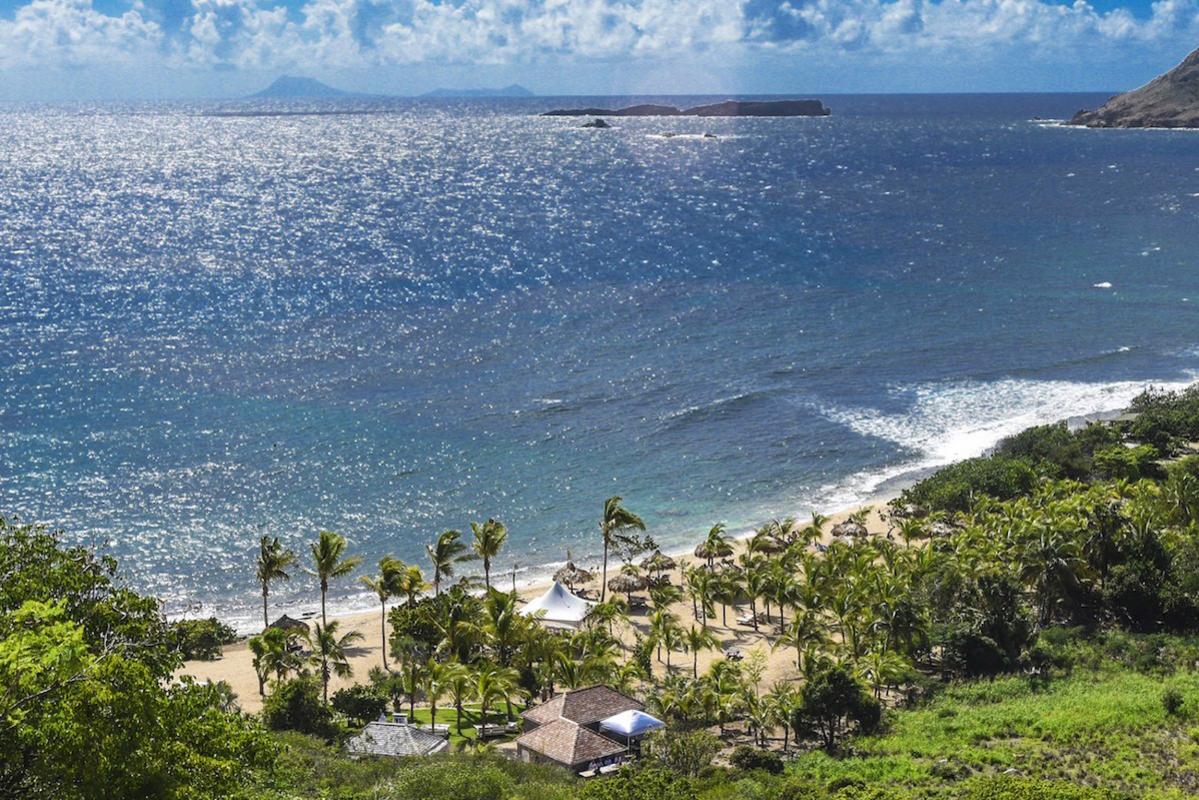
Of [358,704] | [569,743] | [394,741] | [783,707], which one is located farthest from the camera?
[358,704]

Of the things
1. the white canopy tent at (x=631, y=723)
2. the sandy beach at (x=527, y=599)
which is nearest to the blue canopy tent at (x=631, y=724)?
the white canopy tent at (x=631, y=723)

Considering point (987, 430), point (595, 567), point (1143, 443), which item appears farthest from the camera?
point (987, 430)

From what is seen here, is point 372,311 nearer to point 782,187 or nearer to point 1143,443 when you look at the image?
point 1143,443

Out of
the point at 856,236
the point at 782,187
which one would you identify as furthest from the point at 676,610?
the point at 782,187

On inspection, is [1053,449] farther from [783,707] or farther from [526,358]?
[526,358]

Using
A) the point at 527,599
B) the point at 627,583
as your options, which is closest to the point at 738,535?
the point at 627,583
